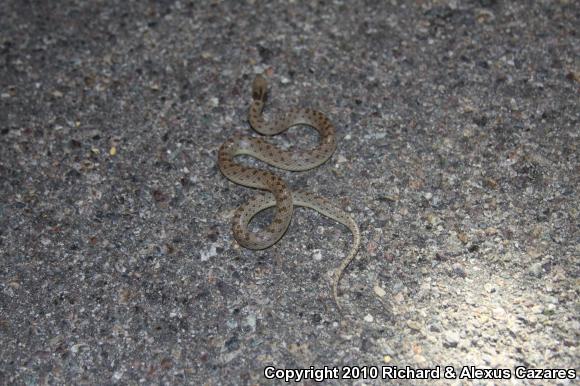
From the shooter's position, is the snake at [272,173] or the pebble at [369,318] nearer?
the pebble at [369,318]

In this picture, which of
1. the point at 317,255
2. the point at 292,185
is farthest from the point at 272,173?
the point at 317,255

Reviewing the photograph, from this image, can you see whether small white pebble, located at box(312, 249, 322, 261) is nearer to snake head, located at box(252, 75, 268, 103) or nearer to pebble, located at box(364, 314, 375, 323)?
pebble, located at box(364, 314, 375, 323)

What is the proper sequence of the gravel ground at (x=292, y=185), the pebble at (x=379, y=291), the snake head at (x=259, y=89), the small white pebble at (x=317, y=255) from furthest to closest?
the snake head at (x=259, y=89) < the small white pebble at (x=317, y=255) < the pebble at (x=379, y=291) < the gravel ground at (x=292, y=185)

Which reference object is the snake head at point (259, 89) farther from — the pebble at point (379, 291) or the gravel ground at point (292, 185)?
the pebble at point (379, 291)

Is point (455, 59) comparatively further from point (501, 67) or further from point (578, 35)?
point (578, 35)

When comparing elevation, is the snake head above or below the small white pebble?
above

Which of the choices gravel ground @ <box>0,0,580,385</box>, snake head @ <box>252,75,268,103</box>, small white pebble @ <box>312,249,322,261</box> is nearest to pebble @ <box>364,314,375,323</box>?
gravel ground @ <box>0,0,580,385</box>

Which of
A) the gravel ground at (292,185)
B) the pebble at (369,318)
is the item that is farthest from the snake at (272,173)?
the pebble at (369,318)
